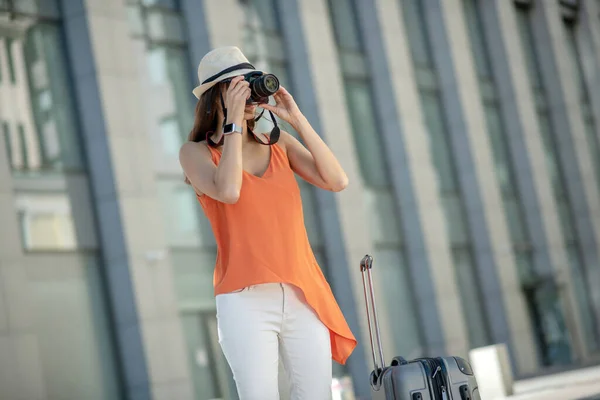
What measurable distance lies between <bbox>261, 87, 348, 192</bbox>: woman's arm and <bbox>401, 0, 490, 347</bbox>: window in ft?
66.2

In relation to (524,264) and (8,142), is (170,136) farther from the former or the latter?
(524,264)

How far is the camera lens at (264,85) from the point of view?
320 centimetres

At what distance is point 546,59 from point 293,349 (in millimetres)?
28420

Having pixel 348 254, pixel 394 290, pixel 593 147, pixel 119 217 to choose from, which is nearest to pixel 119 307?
pixel 119 217

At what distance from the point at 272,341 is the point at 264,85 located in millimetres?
852

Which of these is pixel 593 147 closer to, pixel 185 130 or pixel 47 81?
pixel 185 130

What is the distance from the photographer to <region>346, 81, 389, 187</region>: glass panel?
21438mm

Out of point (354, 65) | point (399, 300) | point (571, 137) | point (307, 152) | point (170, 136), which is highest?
point (354, 65)

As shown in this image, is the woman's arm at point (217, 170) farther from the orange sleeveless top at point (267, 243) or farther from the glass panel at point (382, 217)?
the glass panel at point (382, 217)

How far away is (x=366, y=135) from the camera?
2178cm

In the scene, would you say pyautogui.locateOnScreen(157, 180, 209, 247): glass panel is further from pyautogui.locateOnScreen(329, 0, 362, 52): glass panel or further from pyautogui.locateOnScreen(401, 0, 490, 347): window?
pyautogui.locateOnScreen(401, 0, 490, 347): window

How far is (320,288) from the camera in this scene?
3.24 m

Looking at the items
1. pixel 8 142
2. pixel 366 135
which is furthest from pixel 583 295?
pixel 8 142

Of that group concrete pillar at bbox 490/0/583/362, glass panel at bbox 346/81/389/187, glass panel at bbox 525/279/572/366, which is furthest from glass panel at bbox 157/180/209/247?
concrete pillar at bbox 490/0/583/362
